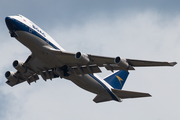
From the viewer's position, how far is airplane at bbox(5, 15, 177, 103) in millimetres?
30625

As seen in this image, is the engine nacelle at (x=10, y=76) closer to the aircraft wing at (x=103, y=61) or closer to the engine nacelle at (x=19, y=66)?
the engine nacelle at (x=19, y=66)

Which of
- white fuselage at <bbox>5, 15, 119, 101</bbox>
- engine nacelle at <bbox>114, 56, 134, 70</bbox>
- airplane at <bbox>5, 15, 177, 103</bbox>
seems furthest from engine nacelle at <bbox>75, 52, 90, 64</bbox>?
engine nacelle at <bbox>114, 56, 134, 70</bbox>

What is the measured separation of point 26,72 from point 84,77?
8.47 metres

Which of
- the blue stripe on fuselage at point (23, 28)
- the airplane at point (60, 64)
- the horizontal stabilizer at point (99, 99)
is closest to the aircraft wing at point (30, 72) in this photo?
the airplane at point (60, 64)

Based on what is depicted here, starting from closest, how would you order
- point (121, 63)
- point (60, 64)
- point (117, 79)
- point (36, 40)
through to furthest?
point (121, 63)
point (36, 40)
point (60, 64)
point (117, 79)

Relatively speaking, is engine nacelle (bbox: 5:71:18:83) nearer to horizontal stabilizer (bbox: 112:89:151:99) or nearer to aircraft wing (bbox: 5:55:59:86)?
aircraft wing (bbox: 5:55:59:86)

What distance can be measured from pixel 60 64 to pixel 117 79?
12647mm

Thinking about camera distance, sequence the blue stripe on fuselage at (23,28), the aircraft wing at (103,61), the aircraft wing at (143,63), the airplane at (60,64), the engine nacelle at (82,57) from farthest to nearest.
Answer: the engine nacelle at (82,57) → the airplane at (60,64) → the blue stripe on fuselage at (23,28) → the aircraft wing at (103,61) → the aircraft wing at (143,63)

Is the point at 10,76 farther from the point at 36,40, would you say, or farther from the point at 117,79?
the point at 117,79

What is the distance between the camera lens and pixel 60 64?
34781mm

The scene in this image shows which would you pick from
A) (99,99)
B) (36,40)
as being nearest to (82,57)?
(36,40)

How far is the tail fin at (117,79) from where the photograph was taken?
139 feet

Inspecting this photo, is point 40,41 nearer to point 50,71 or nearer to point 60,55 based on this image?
point 60,55

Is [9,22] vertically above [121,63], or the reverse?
[9,22]
